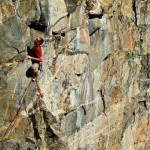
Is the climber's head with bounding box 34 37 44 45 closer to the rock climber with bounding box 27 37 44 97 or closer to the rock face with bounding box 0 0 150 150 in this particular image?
the rock climber with bounding box 27 37 44 97

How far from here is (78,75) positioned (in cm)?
3472

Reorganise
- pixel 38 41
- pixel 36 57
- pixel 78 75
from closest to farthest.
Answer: pixel 38 41 < pixel 36 57 < pixel 78 75

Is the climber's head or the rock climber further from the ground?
the climber's head

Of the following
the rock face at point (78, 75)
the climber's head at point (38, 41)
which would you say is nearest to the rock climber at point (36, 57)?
the climber's head at point (38, 41)

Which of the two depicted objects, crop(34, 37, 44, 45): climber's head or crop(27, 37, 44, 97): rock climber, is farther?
crop(27, 37, 44, 97): rock climber

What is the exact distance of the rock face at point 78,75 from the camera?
2953 cm

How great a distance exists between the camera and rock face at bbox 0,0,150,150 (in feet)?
96.9

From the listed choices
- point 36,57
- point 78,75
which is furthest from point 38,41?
point 78,75

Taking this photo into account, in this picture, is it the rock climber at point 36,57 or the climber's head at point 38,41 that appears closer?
the climber's head at point 38,41

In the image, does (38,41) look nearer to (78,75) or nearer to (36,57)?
(36,57)

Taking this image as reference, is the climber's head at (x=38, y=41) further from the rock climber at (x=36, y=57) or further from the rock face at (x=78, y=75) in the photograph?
the rock face at (x=78, y=75)

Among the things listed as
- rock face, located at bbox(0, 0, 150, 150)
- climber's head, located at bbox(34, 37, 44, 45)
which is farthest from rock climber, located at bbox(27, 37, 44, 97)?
rock face, located at bbox(0, 0, 150, 150)

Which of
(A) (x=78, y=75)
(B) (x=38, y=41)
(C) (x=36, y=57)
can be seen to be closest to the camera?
(B) (x=38, y=41)

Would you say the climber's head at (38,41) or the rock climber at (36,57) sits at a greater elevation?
the climber's head at (38,41)
